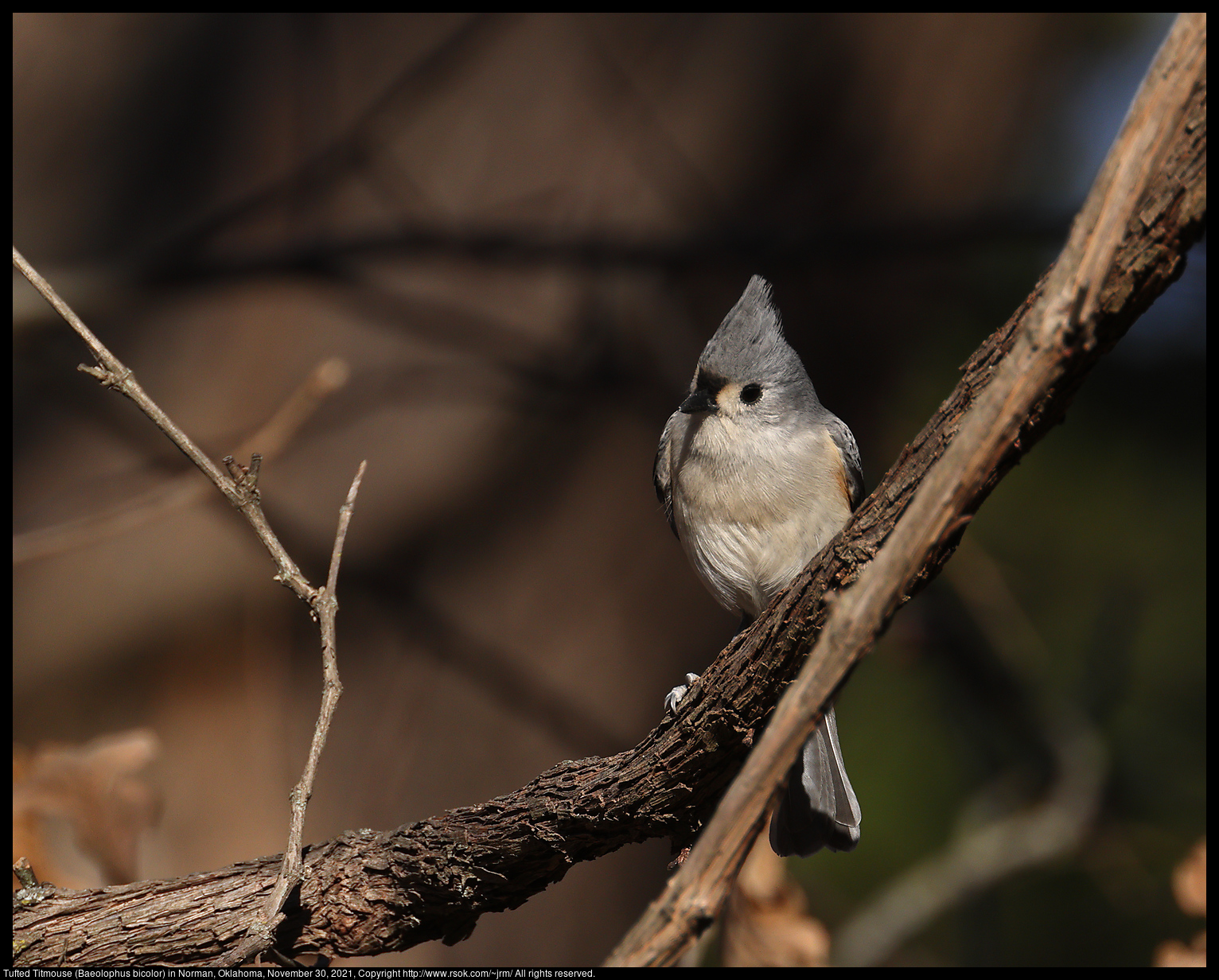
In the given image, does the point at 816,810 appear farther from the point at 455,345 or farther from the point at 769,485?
the point at 455,345

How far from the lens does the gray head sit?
6.72 feet

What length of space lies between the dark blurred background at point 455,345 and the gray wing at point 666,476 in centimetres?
85

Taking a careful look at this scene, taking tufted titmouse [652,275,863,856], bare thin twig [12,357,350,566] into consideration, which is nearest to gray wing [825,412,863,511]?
tufted titmouse [652,275,863,856]

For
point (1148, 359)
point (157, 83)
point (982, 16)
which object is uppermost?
point (157, 83)

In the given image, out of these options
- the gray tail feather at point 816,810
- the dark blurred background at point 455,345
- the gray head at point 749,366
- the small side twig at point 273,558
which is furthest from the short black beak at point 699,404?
the dark blurred background at point 455,345

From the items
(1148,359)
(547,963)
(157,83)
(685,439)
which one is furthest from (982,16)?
(547,963)

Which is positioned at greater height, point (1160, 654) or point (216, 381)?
point (216, 381)

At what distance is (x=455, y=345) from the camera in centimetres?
311

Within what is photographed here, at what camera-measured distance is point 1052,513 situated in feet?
15.7

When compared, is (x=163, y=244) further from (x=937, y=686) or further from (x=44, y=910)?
(x=937, y=686)

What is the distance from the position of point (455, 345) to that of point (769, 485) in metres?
1.49

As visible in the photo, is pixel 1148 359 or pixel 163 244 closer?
pixel 163 244

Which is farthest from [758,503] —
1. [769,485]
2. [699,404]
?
[699,404]

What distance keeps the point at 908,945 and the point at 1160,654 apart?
1989 mm
